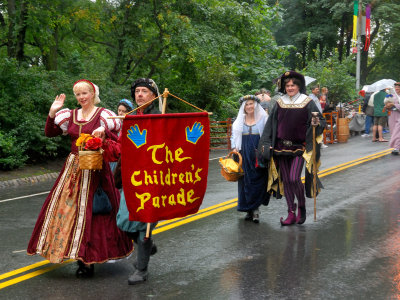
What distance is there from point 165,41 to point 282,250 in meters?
14.2

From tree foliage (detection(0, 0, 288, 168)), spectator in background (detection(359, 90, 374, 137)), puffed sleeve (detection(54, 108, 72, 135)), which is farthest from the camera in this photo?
spectator in background (detection(359, 90, 374, 137))

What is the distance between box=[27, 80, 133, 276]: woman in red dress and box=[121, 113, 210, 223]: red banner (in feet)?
1.65

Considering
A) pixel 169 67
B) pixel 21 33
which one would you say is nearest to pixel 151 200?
pixel 21 33

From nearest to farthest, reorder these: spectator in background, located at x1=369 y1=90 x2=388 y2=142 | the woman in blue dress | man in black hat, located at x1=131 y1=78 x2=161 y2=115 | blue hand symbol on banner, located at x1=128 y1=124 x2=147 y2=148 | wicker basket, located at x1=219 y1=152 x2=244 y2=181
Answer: blue hand symbol on banner, located at x1=128 y1=124 x2=147 y2=148
man in black hat, located at x1=131 y1=78 x2=161 y2=115
wicker basket, located at x1=219 y1=152 x2=244 y2=181
the woman in blue dress
spectator in background, located at x1=369 y1=90 x2=388 y2=142

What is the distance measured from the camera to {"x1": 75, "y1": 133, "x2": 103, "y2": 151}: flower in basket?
5.07m

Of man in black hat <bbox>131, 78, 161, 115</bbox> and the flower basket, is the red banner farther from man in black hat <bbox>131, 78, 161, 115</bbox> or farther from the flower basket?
man in black hat <bbox>131, 78, 161, 115</bbox>

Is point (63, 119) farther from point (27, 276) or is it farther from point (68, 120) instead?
point (27, 276)

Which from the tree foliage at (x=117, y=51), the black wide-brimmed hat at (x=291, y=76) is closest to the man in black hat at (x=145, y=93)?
the black wide-brimmed hat at (x=291, y=76)

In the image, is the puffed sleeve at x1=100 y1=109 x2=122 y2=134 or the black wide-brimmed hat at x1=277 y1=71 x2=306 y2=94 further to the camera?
the black wide-brimmed hat at x1=277 y1=71 x2=306 y2=94

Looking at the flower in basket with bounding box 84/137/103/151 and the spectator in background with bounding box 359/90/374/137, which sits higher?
the flower in basket with bounding box 84/137/103/151

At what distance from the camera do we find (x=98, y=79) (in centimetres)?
1730

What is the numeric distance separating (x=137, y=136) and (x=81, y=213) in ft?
3.33

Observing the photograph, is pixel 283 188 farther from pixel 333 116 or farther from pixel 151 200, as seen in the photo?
pixel 333 116

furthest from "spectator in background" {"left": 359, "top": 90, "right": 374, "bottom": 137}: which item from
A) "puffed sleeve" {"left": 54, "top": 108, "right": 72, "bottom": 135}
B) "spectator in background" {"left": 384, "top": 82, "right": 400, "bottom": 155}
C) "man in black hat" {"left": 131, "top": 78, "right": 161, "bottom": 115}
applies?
"puffed sleeve" {"left": 54, "top": 108, "right": 72, "bottom": 135}
